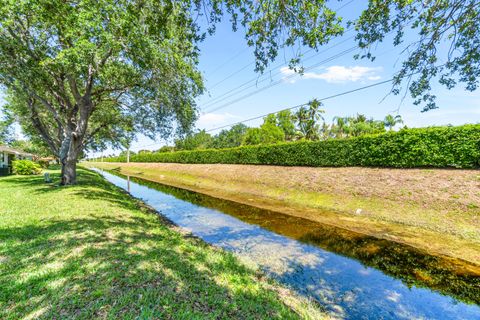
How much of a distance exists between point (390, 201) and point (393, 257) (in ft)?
16.6

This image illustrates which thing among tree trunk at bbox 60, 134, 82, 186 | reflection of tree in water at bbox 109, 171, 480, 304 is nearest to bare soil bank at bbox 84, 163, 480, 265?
reflection of tree in water at bbox 109, 171, 480, 304

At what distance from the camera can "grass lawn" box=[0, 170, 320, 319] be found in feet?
9.48

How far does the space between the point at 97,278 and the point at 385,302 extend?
5548mm

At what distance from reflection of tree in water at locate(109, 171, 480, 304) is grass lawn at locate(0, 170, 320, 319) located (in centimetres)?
321

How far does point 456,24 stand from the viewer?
13.6 feet

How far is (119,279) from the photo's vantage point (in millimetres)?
3561

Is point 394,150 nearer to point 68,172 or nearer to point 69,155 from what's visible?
point 69,155

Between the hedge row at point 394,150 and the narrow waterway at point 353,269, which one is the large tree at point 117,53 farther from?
the hedge row at point 394,150

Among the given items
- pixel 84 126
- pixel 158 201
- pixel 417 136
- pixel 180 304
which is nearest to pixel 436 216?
pixel 417 136

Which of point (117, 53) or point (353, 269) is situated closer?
point (353, 269)

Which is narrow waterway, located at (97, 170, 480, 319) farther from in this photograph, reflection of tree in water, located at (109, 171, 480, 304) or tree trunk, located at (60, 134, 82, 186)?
tree trunk, located at (60, 134, 82, 186)

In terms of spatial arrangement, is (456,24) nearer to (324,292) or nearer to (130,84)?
(324,292)

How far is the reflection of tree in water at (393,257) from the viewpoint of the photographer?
4.91 meters

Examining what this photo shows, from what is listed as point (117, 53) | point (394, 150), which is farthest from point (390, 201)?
point (117, 53)
